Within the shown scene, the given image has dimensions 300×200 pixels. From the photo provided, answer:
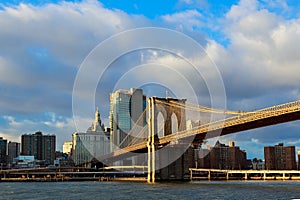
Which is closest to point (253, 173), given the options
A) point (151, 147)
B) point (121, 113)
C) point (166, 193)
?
point (121, 113)

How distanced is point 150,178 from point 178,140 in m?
9.69

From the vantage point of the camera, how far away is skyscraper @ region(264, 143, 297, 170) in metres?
175

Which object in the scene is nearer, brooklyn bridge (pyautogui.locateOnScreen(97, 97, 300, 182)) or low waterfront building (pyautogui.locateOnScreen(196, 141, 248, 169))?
brooklyn bridge (pyautogui.locateOnScreen(97, 97, 300, 182))

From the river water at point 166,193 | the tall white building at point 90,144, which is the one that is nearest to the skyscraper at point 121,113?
the tall white building at point 90,144

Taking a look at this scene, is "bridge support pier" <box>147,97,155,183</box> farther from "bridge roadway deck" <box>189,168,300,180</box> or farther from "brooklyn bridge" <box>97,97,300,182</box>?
"bridge roadway deck" <box>189,168,300,180</box>

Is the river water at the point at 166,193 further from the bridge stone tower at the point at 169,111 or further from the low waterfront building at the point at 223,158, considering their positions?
the low waterfront building at the point at 223,158

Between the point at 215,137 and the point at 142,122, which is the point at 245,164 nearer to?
the point at 142,122

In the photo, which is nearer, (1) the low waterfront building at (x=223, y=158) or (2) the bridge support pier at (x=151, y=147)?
(2) the bridge support pier at (x=151, y=147)

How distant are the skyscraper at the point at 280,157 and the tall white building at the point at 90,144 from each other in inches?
2526

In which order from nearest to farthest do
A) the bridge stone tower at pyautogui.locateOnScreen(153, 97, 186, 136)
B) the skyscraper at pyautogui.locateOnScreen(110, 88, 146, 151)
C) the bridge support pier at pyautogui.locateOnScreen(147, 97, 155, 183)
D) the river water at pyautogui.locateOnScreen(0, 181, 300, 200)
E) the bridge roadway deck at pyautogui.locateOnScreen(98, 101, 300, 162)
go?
the river water at pyautogui.locateOnScreen(0, 181, 300, 200) < the bridge roadway deck at pyautogui.locateOnScreen(98, 101, 300, 162) < the bridge support pier at pyautogui.locateOnScreen(147, 97, 155, 183) < the bridge stone tower at pyautogui.locateOnScreen(153, 97, 186, 136) < the skyscraper at pyautogui.locateOnScreen(110, 88, 146, 151)

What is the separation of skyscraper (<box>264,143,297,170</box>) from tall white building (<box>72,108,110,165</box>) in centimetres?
6416

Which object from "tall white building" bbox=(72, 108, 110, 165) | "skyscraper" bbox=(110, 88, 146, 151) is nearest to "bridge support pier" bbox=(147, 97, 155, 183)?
"skyscraper" bbox=(110, 88, 146, 151)

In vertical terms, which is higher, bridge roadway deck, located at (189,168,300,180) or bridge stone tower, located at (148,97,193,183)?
bridge stone tower, located at (148,97,193,183)

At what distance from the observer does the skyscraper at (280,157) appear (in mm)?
175000
